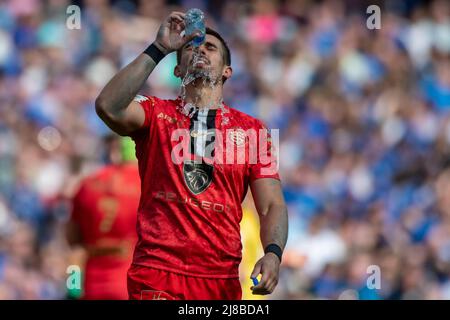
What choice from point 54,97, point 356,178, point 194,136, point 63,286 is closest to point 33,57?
point 54,97

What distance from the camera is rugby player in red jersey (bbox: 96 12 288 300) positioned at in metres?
5.93

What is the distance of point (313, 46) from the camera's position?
1455 cm

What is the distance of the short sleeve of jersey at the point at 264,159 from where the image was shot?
6.28 m

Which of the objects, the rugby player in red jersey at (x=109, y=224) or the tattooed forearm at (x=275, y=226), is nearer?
the tattooed forearm at (x=275, y=226)

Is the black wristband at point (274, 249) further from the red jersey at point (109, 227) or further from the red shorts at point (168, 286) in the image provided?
the red jersey at point (109, 227)

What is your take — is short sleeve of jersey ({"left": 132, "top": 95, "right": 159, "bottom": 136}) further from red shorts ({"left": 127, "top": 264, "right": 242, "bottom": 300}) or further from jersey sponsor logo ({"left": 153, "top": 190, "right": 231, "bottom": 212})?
red shorts ({"left": 127, "top": 264, "right": 242, "bottom": 300})

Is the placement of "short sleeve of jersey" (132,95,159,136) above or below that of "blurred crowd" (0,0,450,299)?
below

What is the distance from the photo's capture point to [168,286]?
235 inches
